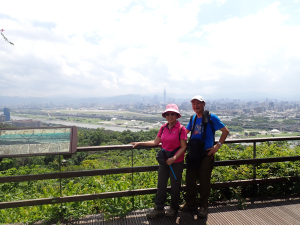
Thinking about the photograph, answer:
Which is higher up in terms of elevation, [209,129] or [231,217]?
[209,129]

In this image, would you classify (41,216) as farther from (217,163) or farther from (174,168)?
(217,163)

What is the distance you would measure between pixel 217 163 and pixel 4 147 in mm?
3262

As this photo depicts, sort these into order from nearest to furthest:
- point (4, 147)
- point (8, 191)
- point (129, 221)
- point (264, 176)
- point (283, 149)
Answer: point (4, 147)
point (129, 221)
point (264, 176)
point (8, 191)
point (283, 149)

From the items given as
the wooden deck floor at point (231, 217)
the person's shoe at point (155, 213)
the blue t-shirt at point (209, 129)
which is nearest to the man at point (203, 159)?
the blue t-shirt at point (209, 129)

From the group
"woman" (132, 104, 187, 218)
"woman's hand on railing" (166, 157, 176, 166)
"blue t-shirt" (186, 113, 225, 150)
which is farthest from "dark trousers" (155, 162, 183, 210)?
"blue t-shirt" (186, 113, 225, 150)

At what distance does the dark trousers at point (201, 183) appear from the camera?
3.00 meters

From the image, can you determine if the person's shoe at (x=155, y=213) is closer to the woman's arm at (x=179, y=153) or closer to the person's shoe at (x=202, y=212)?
the person's shoe at (x=202, y=212)

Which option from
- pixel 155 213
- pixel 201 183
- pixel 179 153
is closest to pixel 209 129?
pixel 179 153

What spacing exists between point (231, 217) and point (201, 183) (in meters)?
0.66

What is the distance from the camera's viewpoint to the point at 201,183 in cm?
305

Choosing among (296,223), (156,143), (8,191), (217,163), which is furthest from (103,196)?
(296,223)

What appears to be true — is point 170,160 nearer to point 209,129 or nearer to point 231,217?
point 209,129

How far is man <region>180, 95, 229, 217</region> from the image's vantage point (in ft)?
9.62

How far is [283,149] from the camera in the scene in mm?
4605
